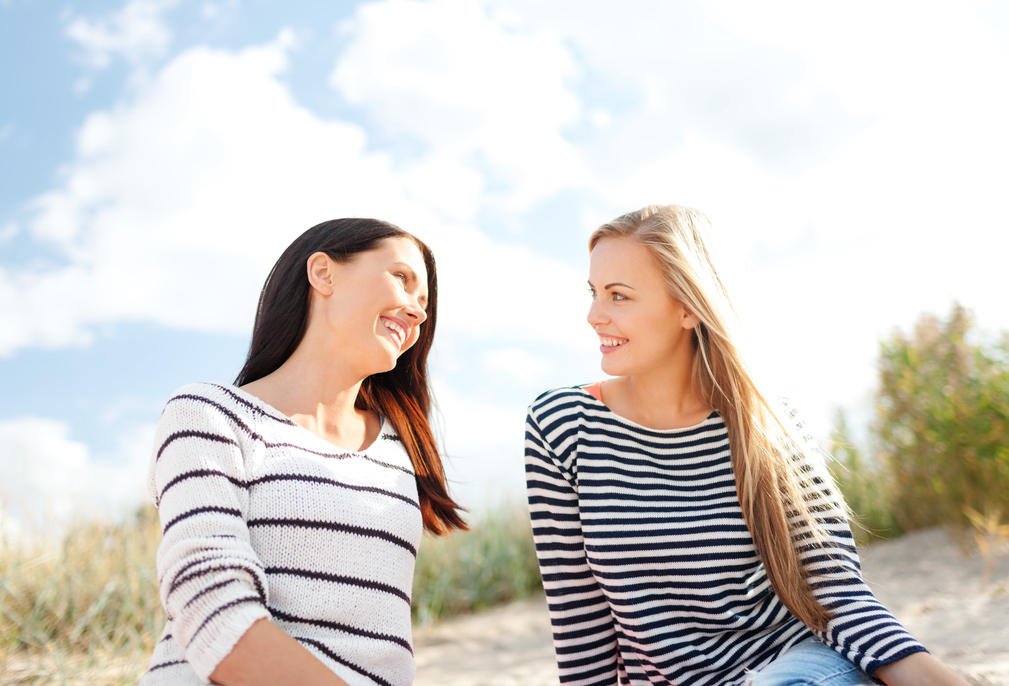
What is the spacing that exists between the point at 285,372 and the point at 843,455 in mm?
5659

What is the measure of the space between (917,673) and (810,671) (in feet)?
1.05

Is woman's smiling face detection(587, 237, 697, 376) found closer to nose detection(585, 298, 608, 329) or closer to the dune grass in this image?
nose detection(585, 298, 608, 329)

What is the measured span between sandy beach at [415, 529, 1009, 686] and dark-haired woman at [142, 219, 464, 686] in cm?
225

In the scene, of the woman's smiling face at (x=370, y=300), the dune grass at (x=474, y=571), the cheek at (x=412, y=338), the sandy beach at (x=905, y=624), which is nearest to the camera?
the woman's smiling face at (x=370, y=300)

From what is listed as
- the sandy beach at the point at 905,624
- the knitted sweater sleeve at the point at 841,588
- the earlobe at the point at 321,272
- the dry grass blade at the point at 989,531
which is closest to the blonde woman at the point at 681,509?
the knitted sweater sleeve at the point at 841,588

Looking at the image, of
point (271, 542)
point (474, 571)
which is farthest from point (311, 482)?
point (474, 571)

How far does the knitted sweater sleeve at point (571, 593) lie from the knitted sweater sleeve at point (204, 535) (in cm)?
94

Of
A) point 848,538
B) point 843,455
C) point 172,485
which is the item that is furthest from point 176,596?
point 843,455

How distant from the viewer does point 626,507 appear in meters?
2.36

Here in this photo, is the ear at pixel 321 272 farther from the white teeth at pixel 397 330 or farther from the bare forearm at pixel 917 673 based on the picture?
the bare forearm at pixel 917 673

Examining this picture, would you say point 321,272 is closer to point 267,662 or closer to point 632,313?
point 632,313

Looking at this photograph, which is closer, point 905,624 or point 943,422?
point 905,624

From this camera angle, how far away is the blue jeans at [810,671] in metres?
1.98

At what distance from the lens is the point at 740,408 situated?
2486mm
